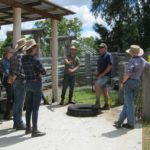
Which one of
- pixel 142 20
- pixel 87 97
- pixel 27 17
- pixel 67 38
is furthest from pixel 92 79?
pixel 142 20

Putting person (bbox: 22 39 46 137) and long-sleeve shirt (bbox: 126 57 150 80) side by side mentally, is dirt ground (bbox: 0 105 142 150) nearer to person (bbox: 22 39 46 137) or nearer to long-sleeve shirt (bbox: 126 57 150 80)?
person (bbox: 22 39 46 137)

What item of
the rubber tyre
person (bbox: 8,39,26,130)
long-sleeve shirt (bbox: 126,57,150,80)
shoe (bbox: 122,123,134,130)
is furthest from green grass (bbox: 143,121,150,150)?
person (bbox: 8,39,26,130)

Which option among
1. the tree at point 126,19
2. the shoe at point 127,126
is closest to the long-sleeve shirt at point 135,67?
the shoe at point 127,126

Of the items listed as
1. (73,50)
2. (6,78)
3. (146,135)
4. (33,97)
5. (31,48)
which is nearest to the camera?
(31,48)

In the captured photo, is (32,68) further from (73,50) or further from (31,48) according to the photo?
(73,50)

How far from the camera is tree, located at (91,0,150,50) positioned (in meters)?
34.2

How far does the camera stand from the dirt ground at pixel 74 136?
7.65m

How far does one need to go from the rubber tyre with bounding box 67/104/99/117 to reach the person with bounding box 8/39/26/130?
1934 millimetres

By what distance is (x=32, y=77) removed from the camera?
828 cm

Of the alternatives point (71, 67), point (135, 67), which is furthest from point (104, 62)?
point (135, 67)

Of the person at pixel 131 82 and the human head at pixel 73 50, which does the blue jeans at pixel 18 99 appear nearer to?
the person at pixel 131 82

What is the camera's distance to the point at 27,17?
13797mm

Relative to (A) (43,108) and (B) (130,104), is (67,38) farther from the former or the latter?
(B) (130,104)

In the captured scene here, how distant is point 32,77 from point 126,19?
28224 mm
